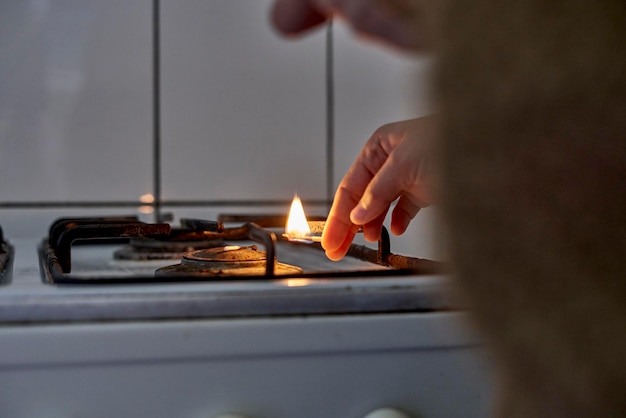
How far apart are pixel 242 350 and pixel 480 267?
0.27 m

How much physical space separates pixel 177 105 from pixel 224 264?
1.44ft

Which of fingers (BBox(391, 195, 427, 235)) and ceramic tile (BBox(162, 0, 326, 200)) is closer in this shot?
fingers (BBox(391, 195, 427, 235))

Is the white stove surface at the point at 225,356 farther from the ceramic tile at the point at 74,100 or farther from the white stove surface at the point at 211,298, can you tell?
the ceramic tile at the point at 74,100

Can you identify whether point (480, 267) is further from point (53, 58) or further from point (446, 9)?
point (53, 58)

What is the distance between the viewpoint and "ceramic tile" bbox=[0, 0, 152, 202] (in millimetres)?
968

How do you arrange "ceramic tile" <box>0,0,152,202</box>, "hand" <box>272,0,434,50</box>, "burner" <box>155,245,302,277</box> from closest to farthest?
"hand" <box>272,0,434,50</box> < "burner" <box>155,245,302,277</box> < "ceramic tile" <box>0,0,152,202</box>

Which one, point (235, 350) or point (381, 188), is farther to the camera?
point (381, 188)

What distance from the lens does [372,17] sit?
224 millimetres

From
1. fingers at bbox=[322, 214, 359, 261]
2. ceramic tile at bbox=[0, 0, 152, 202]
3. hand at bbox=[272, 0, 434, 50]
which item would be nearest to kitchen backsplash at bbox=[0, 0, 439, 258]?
ceramic tile at bbox=[0, 0, 152, 202]

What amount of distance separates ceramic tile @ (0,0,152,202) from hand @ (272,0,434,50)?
2.62ft

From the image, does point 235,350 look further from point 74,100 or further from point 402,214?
point 74,100

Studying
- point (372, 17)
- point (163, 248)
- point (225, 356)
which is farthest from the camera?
point (163, 248)

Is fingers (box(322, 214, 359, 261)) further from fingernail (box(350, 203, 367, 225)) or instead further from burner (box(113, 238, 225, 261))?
burner (box(113, 238, 225, 261))

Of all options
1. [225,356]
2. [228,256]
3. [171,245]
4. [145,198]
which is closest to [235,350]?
[225,356]
